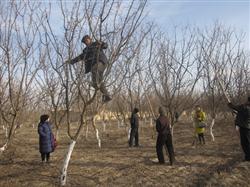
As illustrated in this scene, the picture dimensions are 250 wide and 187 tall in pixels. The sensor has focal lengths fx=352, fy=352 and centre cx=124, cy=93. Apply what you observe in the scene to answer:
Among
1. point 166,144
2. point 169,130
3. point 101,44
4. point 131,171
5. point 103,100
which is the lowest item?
point 131,171

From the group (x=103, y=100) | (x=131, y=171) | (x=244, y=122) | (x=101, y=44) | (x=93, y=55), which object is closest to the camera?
(x=101, y=44)

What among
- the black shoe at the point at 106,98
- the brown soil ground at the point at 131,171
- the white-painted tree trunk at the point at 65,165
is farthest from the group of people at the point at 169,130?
the white-painted tree trunk at the point at 65,165

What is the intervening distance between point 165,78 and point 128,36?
4.68m

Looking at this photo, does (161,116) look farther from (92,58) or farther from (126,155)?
(92,58)

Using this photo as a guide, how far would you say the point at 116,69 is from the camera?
27.7 ft

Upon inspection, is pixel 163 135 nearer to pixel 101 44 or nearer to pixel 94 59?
pixel 94 59

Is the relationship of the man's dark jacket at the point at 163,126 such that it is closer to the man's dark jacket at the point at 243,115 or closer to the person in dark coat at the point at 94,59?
the man's dark jacket at the point at 243,115

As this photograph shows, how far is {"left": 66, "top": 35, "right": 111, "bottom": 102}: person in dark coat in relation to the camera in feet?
19.9

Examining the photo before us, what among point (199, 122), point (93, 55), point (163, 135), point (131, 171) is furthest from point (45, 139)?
point (199, 122)

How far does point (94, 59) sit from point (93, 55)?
85mm

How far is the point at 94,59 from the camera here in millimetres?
6180

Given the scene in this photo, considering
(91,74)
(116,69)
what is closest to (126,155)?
(116,69)

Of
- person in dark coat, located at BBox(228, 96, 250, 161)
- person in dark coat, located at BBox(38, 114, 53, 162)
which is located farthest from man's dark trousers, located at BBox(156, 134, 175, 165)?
person in dark coat, located at BBox(38, 114, 53, 162)

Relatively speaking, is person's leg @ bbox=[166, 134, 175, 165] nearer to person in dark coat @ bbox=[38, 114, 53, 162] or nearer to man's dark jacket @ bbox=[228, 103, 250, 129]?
man's dark jacket @ bbox=[228, 103, 250, 129]
